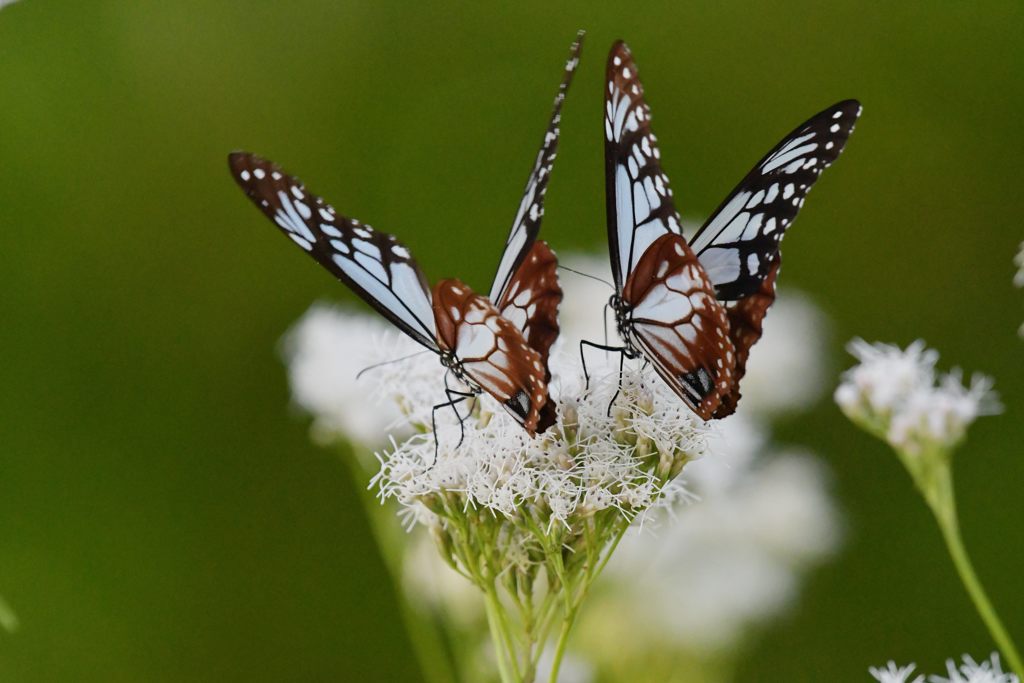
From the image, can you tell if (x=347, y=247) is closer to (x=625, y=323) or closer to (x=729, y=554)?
(x=625, y=323)

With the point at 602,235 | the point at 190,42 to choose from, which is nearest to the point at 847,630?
the point at 602,235

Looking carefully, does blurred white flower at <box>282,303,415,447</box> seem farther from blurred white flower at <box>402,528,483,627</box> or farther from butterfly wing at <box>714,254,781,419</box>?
butterfly wing at <box>714,254,781,419</box>

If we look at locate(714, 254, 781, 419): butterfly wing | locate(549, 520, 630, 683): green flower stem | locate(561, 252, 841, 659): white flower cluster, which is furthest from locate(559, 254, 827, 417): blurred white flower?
locate(549, 520, 630, 683): green flower stem

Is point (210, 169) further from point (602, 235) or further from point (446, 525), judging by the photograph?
point (446, 525)

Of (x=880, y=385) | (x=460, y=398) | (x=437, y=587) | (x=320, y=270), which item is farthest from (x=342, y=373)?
(x=320, y=270)

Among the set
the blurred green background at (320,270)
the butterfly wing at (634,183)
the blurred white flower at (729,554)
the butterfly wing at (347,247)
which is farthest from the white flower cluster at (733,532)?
the blurred green background at (320,270)
